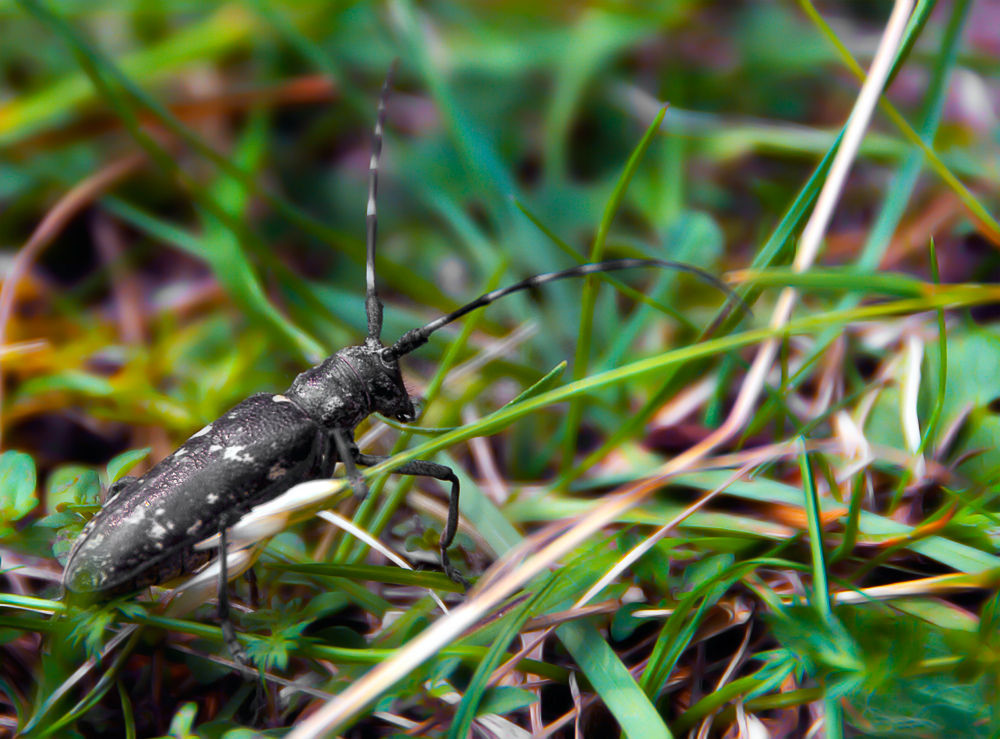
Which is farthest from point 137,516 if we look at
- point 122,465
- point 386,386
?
point 386,386

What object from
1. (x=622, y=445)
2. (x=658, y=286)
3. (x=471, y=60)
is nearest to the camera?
(x=622, y=445)

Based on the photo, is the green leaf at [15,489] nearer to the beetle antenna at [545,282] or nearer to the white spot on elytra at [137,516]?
the white spot on elytra at [137,516]

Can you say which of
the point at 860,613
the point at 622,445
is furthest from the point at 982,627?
the point at 622,445

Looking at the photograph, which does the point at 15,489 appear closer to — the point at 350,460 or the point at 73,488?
the point at 73,488

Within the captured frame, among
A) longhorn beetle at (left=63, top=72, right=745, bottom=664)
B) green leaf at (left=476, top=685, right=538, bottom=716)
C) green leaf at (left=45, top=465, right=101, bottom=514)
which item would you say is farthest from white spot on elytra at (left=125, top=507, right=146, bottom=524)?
green leaf at (left=476, top=685, right=538, bottom=716)

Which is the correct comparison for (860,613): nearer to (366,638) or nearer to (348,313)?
(366,638)

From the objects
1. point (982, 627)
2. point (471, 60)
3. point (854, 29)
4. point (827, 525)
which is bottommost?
point (982, 627)
